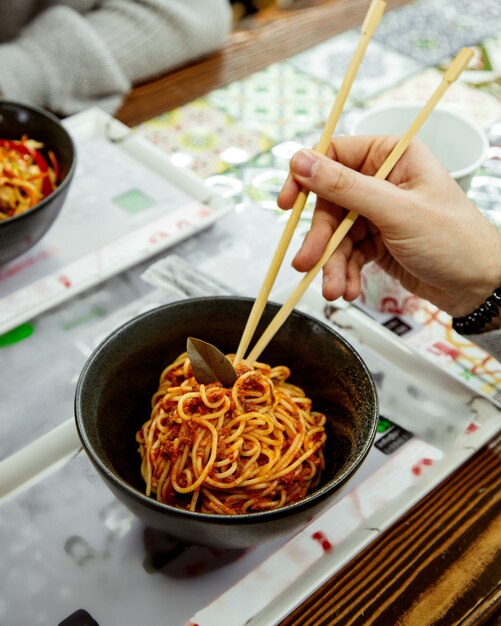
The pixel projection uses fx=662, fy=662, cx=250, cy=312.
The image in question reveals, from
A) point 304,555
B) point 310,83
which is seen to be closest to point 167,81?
point 310,83

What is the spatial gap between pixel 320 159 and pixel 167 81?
112 cm

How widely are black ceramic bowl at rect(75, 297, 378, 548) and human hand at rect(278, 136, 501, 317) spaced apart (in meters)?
0.15

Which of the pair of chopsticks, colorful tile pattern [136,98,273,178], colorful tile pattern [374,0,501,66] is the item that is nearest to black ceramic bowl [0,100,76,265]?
colorful tile pattern [136,98,273,178]

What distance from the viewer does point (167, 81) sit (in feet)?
6.20

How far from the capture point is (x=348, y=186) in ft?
3.00

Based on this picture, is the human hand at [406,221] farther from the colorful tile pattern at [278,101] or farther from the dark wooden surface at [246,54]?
the dark wooden surface at [246,54]

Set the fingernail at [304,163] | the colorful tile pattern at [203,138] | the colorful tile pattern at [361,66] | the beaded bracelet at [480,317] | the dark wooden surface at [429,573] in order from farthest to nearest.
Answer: the colorful tile pattern at [361,66], the colorful tile pattern at [203,138], the beaded bracelet at [480,317], the fingernail at [304,163], the dark wooden surface at [429,573]

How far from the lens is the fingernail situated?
920 millimetres

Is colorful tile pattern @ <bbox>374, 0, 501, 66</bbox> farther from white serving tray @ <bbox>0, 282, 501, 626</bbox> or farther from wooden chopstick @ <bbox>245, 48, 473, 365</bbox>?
white serving tray @ <bbox>0, 282, 501, 626</bbox>

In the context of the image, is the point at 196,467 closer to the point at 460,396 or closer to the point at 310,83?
the point at 460,396

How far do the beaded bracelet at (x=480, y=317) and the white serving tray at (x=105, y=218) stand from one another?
52 centimetres

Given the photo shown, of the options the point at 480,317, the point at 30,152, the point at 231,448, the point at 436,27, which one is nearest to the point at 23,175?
the point at 30,152

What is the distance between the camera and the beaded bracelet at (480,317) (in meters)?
1.04

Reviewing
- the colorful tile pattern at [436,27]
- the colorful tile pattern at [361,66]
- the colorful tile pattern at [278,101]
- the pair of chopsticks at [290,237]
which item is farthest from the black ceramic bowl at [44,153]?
the colorful tile pattern at [436,27]
